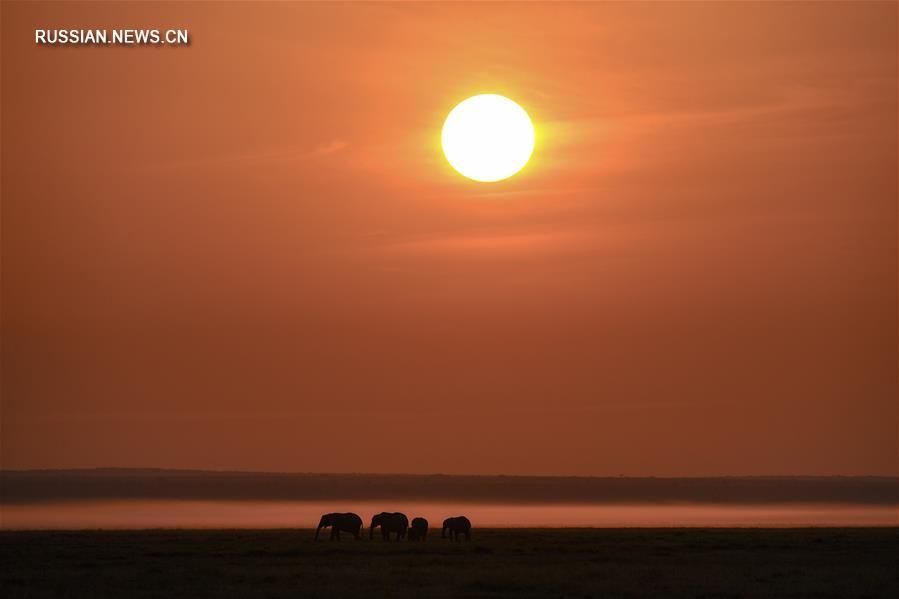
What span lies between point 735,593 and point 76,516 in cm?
5915

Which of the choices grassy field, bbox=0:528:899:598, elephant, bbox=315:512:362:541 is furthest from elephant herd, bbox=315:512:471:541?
grassy field, bbox=0:528:899:598

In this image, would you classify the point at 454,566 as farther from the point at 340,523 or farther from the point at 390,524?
the point at 340,523

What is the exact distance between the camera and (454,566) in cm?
4059

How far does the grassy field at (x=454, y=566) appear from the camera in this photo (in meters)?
34.0

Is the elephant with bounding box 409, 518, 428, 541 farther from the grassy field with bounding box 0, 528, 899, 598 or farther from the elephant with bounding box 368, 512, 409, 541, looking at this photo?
the grassy field with bounding box 0, 528, 899, 598

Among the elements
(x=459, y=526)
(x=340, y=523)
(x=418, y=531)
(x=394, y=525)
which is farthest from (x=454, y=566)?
(x=340, y=523)

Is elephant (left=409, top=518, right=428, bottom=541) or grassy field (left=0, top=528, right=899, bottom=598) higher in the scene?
elephant (left=409, top=518, right=428, bottom=541)

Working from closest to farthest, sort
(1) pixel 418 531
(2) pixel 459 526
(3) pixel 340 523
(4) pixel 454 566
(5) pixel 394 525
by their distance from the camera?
(4) pixel 454 566
(2) pixel 459 526
(5) pixel 394 525
(1) pixel 418 531
(3) pixel 340 523

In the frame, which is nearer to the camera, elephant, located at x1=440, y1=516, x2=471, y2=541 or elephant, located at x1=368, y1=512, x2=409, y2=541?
elephant, located at x1=440, y1=516, x2=471, y2=541

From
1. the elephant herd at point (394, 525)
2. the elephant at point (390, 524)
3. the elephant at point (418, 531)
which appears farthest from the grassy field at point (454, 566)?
the elephant at point (418, 531)

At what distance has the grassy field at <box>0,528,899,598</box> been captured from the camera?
34.0 m

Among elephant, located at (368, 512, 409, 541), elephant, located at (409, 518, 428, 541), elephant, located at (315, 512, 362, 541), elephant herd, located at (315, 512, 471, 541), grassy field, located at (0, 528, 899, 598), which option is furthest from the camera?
elephant, located at (315, 512, 362, 541)

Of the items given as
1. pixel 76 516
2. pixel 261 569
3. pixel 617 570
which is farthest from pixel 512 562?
pixel 76 516

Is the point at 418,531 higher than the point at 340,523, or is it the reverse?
the point at 340,523
